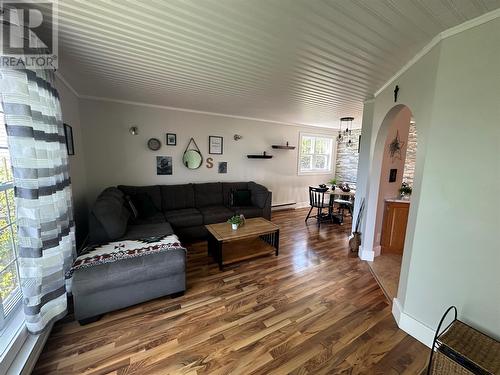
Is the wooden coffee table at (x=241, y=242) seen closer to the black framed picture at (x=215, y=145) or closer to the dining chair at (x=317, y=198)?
the dining chair at (x=317, y=198)

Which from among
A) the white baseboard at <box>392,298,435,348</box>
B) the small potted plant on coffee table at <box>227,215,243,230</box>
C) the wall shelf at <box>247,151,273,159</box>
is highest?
the wall shelf at <box>247,151,273,159</box>

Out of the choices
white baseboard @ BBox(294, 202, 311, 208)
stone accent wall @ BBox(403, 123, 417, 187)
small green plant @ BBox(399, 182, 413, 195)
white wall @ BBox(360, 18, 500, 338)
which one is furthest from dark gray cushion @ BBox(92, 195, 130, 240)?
white baseboard @ BBox(294, 202, 311, 208)

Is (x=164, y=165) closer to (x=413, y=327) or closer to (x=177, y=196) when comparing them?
(x=177, y=196)

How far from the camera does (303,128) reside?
585 centimetres

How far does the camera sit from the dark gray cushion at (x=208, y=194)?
424cm

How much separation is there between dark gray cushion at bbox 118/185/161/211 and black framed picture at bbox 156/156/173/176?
36cm

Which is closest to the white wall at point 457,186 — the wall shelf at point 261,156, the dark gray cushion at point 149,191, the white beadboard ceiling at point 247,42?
the white beadboard ceiling at point 247,42

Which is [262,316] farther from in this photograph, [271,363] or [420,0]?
[420,0]

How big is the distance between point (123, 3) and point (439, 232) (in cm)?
278

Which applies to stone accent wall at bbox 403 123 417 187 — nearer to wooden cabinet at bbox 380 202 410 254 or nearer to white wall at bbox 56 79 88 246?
wooden cabinet at bbox 380 202 410 254

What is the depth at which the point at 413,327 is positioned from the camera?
5.87 ft

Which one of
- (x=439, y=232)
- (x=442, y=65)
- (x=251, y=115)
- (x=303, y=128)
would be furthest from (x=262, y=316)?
(x=303, y=128)

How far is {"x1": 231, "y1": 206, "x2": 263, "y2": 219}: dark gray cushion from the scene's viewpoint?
13.1 ft

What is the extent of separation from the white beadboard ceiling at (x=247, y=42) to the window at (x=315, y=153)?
10.0ft
